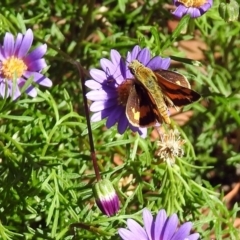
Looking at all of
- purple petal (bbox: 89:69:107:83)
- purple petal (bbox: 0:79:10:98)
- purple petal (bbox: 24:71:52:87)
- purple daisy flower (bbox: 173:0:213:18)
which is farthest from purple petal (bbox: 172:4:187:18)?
purple petal (bbox: 0:79:10:98)

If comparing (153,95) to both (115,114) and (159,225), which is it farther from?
(159,225)

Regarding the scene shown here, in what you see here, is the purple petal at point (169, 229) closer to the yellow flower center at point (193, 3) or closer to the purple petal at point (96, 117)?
the purple petal at point (96, 117)

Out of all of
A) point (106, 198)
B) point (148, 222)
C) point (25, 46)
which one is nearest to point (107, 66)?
point (25, 46)

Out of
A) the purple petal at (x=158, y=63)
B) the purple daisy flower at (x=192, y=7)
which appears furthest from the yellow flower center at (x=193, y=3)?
the purple petal at (x=158, y=63)

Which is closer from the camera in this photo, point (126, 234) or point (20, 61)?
point (126, 234)

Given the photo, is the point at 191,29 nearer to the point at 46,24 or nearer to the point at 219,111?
the point at 219,111

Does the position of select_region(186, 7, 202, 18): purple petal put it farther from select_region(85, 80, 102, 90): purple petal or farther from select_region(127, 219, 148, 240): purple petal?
select_region(127, 219, 148, 240): purple petal

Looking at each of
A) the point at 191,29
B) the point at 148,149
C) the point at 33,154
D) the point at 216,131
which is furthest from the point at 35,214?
the point at 216,131
